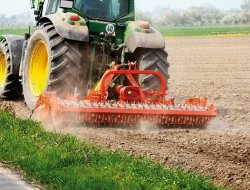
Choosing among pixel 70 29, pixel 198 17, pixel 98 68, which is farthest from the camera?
pixel 198 17

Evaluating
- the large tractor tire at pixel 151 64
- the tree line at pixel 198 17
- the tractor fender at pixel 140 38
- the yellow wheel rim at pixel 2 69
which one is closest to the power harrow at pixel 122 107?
the large tractor tire at pixel 151 64

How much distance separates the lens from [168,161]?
6.62m

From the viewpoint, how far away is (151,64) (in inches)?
400

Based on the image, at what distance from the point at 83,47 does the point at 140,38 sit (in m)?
0.92

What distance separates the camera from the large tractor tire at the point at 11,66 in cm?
1163

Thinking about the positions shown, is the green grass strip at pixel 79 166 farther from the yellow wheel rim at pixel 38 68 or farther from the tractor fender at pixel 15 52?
the tractor fender at pixel 15 52

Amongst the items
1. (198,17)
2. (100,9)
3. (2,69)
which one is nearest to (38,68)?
(100,9)

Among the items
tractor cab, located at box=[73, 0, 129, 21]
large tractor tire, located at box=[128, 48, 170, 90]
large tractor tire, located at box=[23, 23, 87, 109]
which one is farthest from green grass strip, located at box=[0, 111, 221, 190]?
tractor cab, located at box=[73, 0, 129, 21]

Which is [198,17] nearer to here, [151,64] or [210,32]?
[210,32]

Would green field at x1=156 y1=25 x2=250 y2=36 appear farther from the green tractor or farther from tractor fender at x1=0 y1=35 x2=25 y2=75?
the green tractor

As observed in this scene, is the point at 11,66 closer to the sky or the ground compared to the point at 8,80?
closer to the sky

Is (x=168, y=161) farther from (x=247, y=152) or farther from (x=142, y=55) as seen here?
(x=142, y=55)

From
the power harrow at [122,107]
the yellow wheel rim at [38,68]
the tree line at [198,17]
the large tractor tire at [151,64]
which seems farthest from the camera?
the tree line at [198,17]

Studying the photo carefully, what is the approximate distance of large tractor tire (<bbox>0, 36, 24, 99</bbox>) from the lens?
11633 millimetres
